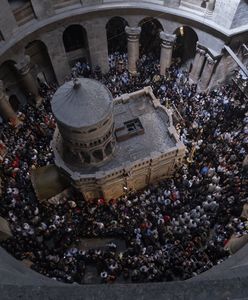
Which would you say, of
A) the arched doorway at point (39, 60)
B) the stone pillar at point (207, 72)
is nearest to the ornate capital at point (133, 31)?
the stone pillar at point (207, 72)

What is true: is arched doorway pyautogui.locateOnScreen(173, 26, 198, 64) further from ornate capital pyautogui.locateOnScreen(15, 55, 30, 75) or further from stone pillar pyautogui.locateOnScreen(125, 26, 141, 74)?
ornate capital pyautogui.locateOnScreen(15, 55, 30, 75)

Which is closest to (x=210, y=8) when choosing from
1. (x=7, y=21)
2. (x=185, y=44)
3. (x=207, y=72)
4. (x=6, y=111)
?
(x=207, y=72)

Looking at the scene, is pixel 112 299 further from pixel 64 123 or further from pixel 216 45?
pixel 216 45

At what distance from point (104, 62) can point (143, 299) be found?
18786 mm

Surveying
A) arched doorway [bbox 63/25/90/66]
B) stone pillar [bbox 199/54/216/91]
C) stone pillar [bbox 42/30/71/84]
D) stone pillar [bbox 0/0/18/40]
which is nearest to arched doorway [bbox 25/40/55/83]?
stone pillar [bbox 42/30/71/84]

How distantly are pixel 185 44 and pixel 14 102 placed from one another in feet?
40.4

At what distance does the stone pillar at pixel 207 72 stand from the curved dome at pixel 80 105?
329 inches

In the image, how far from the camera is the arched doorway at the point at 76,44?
71.7 ft

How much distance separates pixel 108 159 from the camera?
17.9 meters

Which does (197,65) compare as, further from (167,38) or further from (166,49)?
(167,38)

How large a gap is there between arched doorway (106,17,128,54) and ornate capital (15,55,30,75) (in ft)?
20.8

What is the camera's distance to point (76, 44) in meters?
22.7

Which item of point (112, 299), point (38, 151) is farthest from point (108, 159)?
point (112, 299)

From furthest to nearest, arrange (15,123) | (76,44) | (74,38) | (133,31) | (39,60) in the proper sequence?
1. (76,44)
2. (74,38)
3. (39,60)
4. (133,31)
5. (15,123)
